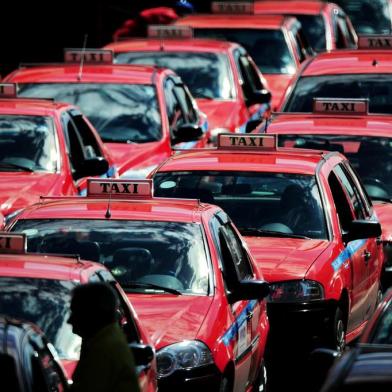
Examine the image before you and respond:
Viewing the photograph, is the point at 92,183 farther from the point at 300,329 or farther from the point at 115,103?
the point at 115,103

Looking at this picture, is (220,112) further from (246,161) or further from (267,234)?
(267,234)

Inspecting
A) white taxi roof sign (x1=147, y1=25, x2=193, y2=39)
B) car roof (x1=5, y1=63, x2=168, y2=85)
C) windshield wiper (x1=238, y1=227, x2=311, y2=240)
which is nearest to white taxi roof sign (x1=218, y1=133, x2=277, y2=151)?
windshield wiper (x1=238, y1=227, x2=311, y2=240)

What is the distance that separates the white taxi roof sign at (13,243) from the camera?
9.02 metres

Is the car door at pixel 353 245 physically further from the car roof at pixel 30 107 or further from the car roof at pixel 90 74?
the car roof at pixel 90 74

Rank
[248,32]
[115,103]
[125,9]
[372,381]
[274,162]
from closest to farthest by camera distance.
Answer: [372,381] → [274,162] → [115,103] → [248,32] → [125,9]

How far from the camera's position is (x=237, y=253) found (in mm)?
11570

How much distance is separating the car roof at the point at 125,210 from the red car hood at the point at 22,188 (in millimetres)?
2059

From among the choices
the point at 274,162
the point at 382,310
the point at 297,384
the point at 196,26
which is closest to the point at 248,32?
the point at 196,26

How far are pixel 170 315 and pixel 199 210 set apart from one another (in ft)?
3.94

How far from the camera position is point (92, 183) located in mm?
12156

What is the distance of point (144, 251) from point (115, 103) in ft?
24.0

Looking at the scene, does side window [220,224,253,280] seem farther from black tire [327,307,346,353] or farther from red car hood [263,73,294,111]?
red car hood [263,73,294,111]

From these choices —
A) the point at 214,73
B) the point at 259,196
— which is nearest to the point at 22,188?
the point at 259,196

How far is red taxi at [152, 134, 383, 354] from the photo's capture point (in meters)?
12.6
